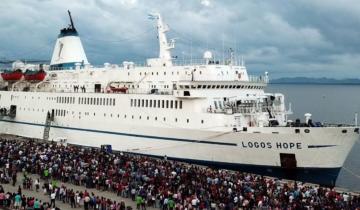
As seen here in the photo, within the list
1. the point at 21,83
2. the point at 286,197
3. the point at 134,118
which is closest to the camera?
the point at 286,197

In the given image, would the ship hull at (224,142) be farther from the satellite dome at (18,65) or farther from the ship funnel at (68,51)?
the satellite dome at (18,65)

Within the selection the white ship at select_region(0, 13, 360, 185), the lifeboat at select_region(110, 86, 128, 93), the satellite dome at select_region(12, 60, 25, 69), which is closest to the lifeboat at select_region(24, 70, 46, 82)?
the white ship at select_region(0, 13, 360, 185)

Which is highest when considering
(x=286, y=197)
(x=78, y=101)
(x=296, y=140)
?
(x=78, y=101)

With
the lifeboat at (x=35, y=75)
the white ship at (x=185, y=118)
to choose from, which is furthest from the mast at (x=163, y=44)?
the lifeboat at (x=35, y=75)

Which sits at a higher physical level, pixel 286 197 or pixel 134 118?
pixel 134 118

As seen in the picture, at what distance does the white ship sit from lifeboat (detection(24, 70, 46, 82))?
0.15 metres

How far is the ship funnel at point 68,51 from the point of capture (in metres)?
49.1

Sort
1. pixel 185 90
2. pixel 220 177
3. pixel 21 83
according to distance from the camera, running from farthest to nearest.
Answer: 1. pixel 21 83
2. pixel 185 90
3. pixel 220 177

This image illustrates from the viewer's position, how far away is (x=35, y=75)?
160 feet

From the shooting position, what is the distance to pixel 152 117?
1410 inches

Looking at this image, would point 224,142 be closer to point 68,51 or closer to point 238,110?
point 238,110

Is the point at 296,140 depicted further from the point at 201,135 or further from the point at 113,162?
the point at 113,162

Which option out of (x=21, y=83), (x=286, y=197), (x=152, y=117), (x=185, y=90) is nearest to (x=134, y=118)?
(x=152, y=117)

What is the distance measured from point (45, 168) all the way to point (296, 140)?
50.6ft
